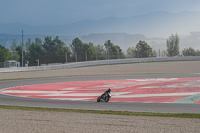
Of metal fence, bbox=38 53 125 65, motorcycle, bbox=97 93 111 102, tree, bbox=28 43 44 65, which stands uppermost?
tree, bbox=28 43 44 65

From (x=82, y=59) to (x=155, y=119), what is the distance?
43.9 metres

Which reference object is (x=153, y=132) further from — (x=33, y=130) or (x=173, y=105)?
(x=173, y=105)

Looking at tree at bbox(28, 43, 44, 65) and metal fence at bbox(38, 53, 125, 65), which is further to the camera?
tree at bbox(28, 43, 44, 65)

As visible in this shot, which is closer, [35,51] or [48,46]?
[35,51]

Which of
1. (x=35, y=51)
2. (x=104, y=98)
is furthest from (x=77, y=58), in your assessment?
(x=35, y=51)

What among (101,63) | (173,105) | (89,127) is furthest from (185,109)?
(101,63)

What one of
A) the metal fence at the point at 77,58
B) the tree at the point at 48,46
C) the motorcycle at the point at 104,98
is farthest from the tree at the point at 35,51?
the motorcycle at the point at 104,98

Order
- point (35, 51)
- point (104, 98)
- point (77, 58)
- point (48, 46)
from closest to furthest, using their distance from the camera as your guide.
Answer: point (104, 98) → point (77, 58) → point (35, 51) → point (48, 46)

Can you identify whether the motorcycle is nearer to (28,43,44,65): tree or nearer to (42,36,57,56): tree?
(28,43,44,65): tree

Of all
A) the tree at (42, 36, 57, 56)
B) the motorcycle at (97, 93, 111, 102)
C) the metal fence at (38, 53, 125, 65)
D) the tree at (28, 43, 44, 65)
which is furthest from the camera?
the tree at (42, 36, 57, 56)

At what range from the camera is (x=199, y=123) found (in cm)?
795

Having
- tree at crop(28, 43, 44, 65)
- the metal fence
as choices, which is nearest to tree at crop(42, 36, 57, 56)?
tree at crop(28, 43, 44, 65)

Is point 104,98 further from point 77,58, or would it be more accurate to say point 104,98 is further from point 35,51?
point 35,51

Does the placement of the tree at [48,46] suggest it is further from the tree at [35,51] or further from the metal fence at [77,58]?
the metal fence at [77,58]
